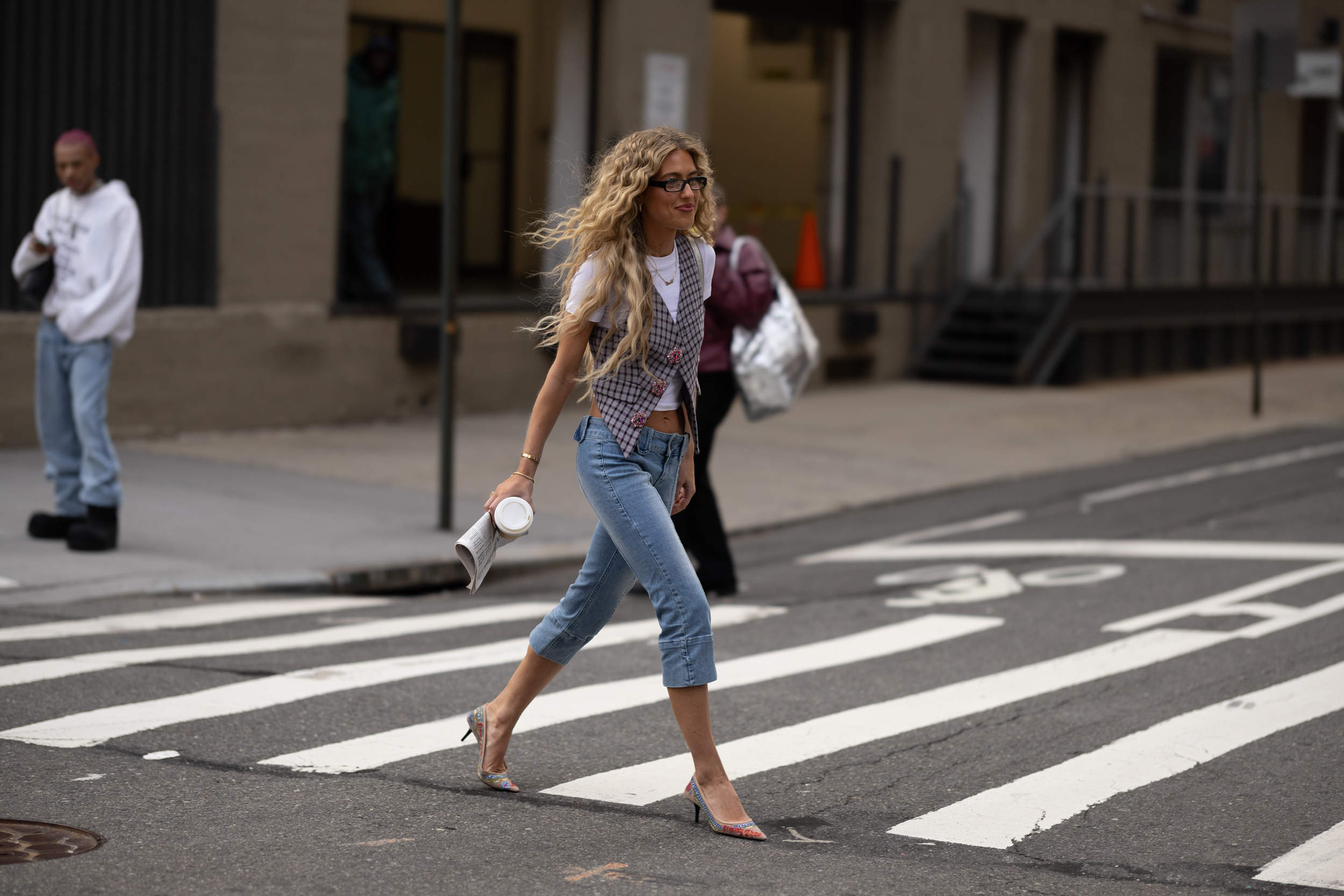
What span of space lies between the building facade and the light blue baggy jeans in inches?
142

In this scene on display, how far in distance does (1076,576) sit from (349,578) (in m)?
3.94

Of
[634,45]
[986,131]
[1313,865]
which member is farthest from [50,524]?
[986,131]

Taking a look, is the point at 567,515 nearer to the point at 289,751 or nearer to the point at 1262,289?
the point at 289,751

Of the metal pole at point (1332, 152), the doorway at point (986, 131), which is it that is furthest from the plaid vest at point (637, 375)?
A: the metal pole at point (1332, 152)

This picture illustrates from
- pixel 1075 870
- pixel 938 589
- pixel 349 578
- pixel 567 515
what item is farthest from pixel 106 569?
pixel 1075 870

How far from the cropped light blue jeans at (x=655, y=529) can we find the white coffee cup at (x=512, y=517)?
0.72ft

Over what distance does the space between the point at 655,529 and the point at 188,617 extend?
384cm

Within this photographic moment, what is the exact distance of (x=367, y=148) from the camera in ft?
49.8

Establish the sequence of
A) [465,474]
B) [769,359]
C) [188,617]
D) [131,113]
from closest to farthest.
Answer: [188,617] → [769,359] → [465,474] → [131,113]

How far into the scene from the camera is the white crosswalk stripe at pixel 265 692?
570 cm

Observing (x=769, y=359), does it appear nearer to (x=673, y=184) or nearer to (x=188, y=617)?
(x=188, y=617)

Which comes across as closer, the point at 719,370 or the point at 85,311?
the point at 719,370

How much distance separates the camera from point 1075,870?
14.9 ft

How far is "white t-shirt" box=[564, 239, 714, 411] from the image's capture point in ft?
15.8
